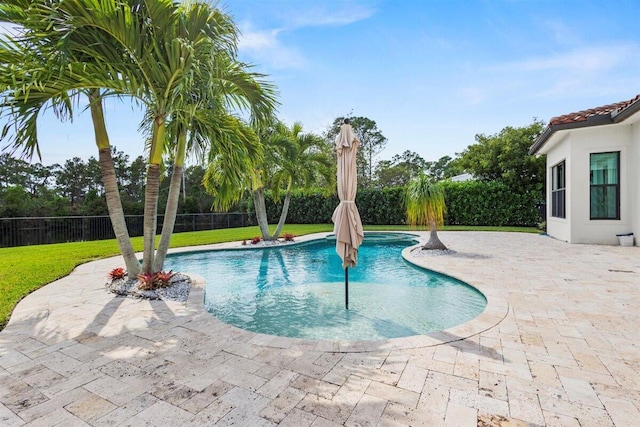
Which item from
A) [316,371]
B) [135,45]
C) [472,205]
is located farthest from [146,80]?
[472,205]

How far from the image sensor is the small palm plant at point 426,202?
1042 centimetres

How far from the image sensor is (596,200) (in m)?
11.0

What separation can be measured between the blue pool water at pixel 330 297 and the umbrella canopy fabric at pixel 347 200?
1.08 m

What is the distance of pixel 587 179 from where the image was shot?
11.0 metres

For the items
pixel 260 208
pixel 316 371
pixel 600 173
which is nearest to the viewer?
pixel 316 371

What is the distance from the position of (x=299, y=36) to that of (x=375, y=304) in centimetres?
817

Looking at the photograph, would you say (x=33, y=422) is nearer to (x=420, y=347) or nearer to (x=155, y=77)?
(x=420, y=347)

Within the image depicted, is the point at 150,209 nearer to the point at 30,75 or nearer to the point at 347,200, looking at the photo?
the point at 30,75

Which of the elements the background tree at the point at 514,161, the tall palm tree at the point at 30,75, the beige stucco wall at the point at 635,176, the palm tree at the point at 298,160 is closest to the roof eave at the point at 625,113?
the beige stucco wall at the point at 635,176

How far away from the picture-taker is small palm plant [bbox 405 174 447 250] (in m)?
10.4

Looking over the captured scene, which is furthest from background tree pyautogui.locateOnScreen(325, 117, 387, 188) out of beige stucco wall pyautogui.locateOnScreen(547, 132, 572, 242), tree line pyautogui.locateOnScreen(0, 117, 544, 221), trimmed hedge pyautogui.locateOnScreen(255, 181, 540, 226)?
beige stucco wall pyautogui.locateOnScreen(547, 132, 572, 242)

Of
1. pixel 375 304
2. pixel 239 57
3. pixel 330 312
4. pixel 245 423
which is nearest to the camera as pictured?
pixel 245 423

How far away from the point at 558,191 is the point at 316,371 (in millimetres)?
14437

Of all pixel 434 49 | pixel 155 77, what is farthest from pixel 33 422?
pixel 434 49
